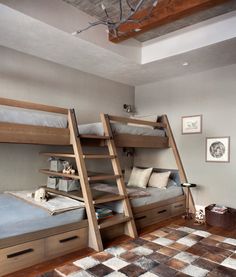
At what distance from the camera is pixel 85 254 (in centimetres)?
241

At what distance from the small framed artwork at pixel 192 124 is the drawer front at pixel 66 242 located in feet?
8.38

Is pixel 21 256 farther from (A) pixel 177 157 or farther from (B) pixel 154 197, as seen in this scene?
(A) pixel 177 157

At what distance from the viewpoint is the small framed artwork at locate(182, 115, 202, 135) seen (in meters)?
4.03

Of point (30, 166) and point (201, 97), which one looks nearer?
point (30, 166)

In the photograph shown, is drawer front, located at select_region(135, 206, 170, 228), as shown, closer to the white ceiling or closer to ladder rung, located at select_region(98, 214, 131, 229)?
ladder rung, located at select_region(98, 214, 131, 229)

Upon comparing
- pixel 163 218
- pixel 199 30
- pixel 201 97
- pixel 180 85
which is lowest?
pixel 163 218

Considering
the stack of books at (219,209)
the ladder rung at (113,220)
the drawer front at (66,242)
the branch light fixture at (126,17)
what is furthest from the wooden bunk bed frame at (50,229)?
the branch light fixture at (126,17)

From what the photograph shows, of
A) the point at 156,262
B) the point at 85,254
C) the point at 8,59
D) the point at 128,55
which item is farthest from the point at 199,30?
the point at 85,254

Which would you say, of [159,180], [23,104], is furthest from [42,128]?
[159,180]

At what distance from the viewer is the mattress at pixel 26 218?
2.06 meters

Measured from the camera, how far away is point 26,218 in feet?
7.09

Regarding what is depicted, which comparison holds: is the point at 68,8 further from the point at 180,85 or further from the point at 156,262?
the point at 156,262

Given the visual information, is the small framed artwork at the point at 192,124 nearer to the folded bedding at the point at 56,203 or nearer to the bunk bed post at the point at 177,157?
the bunk bed post at the point at 177,157

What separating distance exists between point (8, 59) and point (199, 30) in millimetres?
2702
